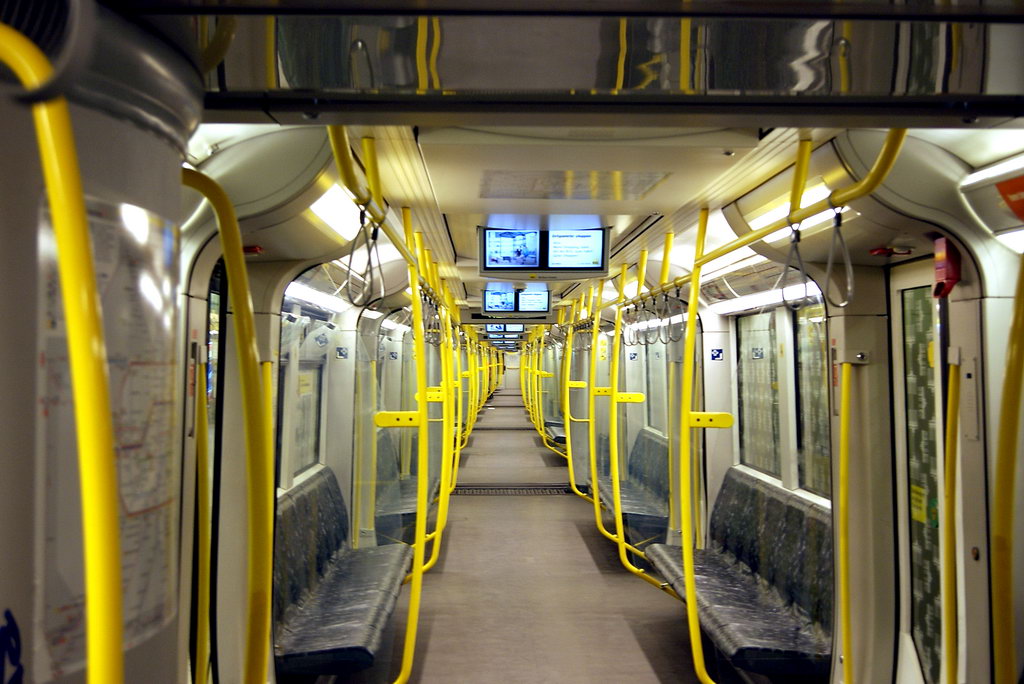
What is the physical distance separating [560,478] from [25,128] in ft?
34.1

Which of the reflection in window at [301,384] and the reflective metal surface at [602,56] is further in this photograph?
the reflection in window at [301,384]

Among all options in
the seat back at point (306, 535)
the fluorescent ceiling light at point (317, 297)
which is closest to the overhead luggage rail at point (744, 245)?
the seat back at point (306, 535)

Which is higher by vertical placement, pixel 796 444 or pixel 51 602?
pixel 51 602

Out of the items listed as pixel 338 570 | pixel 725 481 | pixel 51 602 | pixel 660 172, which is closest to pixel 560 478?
pixel 725 481

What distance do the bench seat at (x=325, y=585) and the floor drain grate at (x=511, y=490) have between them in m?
4.11

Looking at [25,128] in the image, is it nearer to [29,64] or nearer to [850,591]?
[29,64]

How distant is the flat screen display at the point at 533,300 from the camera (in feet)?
Answer: 26.7

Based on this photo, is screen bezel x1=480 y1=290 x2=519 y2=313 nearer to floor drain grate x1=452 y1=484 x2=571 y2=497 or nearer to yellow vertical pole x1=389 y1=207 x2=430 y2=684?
floor drain grate x1=452 y1=484 x2=571 y2=497

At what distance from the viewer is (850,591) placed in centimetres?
Answer: 314

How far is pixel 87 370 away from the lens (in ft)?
2.06

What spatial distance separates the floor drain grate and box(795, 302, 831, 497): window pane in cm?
515

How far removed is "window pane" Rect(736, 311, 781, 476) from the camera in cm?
511

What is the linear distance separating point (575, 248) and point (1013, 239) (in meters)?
2.60

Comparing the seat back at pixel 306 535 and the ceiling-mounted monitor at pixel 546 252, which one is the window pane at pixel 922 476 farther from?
the seat back at pixel 306 535
